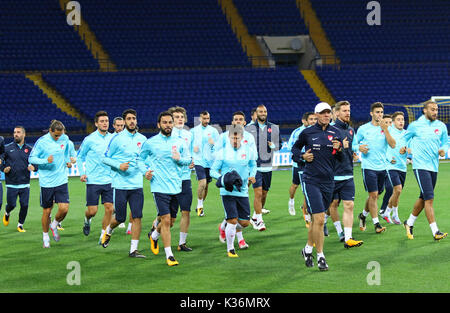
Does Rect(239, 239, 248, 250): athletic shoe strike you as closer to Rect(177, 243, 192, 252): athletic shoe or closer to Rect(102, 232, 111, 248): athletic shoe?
Rect(177, 243, 192, 252): athletic shoe

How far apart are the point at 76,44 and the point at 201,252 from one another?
26.8 metres

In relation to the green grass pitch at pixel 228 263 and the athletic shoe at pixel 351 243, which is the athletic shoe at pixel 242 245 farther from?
the athletic shoe at pixel 351 243

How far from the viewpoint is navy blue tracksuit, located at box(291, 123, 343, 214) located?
975cm

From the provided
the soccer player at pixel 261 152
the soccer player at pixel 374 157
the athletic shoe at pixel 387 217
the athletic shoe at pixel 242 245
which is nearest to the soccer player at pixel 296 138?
the soccer player at pixel 261 152

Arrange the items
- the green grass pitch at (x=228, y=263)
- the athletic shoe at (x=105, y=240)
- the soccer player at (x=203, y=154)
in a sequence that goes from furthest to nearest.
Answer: the soccer player at (x=203, y=154)
the athletic shoe at (x=105, y=240)
the green grass pitch at (x=228, y=263)

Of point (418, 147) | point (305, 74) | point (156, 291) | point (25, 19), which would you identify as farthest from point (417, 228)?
point (25, 19)

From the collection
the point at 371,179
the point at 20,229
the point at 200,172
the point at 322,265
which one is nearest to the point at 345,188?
the point at 371,179

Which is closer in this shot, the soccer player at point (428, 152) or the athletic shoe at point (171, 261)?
the athletic shoe at point (171, 261)

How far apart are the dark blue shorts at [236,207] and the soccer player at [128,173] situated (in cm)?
135

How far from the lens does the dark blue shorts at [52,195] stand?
40.5 feet

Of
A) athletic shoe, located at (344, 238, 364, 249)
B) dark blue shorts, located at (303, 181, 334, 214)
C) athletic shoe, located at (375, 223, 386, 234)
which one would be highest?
dark blue shorts, located at (303, 181, 334, 214)

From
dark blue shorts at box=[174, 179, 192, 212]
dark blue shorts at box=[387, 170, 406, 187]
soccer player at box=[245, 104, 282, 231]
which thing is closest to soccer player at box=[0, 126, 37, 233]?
dark blue shorts at box=[174, 179, 192, 212]

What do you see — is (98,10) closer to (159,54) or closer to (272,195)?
(159,54)

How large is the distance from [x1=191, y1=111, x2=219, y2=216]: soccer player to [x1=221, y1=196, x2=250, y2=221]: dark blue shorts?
4.40m
